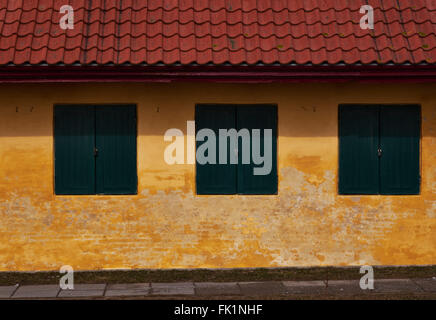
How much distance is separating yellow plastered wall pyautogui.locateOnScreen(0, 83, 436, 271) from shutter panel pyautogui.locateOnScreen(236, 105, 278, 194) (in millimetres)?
111

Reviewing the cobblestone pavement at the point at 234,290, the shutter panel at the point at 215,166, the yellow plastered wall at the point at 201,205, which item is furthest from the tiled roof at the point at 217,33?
the cobblestone pavement at the point at 234,290

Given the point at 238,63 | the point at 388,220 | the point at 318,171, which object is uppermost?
the point at 238,63

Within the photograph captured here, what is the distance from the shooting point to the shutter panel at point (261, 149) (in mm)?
11438

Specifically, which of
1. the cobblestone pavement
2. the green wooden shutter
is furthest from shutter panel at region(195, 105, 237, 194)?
the green wooden shutter

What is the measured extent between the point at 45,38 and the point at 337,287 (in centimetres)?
555

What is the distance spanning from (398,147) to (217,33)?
3.32 m

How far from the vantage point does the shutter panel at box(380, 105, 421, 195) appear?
38.0ft

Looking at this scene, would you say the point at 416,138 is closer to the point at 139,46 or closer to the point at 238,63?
the point at 238,63

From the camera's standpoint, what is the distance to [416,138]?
11.6 m

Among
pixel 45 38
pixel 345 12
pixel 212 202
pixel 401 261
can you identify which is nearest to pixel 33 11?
pixel 45 38

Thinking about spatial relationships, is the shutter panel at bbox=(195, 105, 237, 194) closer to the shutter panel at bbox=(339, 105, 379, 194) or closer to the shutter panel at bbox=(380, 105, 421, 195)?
the shutter panel at bbox=(339, 105, 379, 194)

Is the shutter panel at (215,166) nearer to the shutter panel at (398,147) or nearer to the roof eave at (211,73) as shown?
the roof eave at (211,73)

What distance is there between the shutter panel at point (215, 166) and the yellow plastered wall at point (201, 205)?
0.13 m

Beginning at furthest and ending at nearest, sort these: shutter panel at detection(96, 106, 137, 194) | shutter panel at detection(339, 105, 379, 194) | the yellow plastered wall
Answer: shutter panel at detection(339, 105, 379, 194), shutter panel at detection(96, 106, 137, 194), the yellow plastered wall
